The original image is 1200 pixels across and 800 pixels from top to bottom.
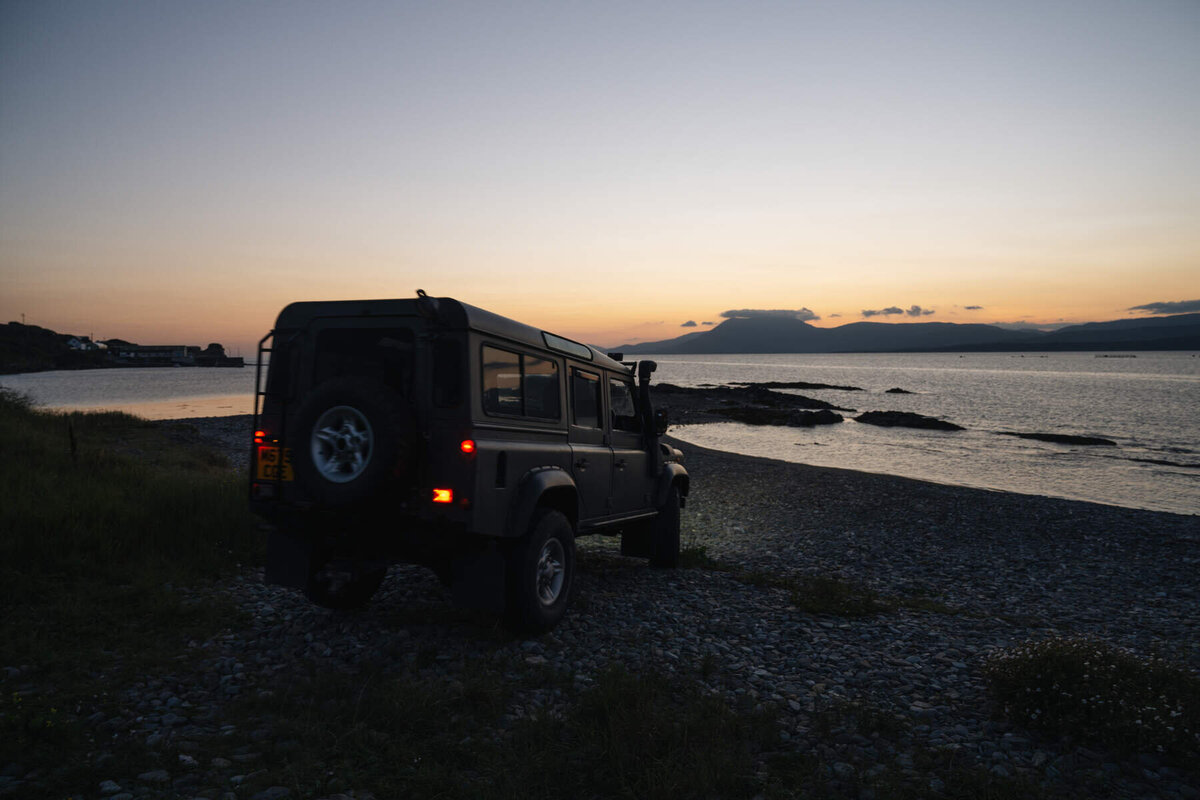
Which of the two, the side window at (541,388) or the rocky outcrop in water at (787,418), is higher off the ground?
the side window at (541,388)

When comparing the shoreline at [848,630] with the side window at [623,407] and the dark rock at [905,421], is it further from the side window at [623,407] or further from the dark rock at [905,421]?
the dark rock at [905,421]

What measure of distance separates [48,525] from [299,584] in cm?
444

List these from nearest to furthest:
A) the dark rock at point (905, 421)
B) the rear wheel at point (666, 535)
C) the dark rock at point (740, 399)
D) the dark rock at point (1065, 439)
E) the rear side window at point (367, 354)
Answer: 1. the rear side window at point (367, 354)
2. the rear wheel at point (666, 535)
3. the dark rock at point (1065, 439)
4. the dark rock at point (905, 421)
5. the dark rock at point (740, 399)

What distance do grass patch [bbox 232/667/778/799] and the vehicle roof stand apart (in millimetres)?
3010

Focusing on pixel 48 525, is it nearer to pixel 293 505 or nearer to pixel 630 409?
pixel 293 505

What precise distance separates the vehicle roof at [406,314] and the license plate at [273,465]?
119cm

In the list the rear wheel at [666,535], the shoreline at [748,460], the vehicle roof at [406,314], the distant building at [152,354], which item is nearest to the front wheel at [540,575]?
the vehicle roof at [406,314]

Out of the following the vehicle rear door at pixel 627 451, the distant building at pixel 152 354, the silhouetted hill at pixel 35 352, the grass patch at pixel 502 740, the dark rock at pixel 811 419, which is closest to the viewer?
the grass patch at pixel 502 740

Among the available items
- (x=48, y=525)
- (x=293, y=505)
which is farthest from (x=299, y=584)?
(x=48, y=525)

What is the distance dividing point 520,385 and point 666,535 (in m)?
4.57

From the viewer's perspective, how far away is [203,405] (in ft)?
→ 180

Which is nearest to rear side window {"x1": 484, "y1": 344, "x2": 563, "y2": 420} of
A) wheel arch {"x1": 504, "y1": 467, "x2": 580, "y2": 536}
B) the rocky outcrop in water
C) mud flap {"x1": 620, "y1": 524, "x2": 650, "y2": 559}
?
wheel arch {"x1": 504, "y1": 467, "x2": 580, "y2": 536}

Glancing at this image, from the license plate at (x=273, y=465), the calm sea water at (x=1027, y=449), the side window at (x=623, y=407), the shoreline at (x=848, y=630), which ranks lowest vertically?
the calm sea water at (x=1027, y=449)

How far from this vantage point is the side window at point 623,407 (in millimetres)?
8484
